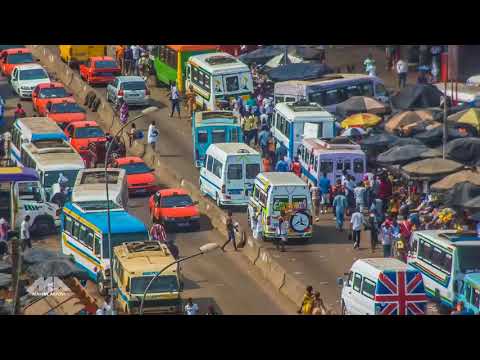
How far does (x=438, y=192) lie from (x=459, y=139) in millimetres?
4821

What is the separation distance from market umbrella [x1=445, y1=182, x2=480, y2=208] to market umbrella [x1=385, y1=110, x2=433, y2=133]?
10347 millimetres

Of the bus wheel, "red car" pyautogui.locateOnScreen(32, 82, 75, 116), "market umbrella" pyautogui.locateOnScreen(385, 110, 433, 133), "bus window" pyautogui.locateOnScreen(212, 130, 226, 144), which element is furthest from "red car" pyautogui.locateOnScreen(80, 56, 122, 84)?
the bus wheel

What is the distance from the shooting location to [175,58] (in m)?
62.9

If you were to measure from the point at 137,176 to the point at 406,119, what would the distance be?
1074 cm

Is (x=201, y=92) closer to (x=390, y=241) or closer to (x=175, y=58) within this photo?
(x=175, y=58)

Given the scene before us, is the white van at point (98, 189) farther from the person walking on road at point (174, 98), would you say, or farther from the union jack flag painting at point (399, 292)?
the person walking on road at point (174, 98)

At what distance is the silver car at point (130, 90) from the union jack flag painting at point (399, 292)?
2977cm

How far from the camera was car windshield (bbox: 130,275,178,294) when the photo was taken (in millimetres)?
36656

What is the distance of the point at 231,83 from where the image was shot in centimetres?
5822

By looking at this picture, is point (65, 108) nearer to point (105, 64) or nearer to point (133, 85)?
point (133, 85)

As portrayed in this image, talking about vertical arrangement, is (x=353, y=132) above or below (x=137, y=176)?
above

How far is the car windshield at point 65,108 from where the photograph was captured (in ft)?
197

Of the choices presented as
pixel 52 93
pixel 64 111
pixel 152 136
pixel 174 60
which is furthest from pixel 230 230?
pixel 52 93
